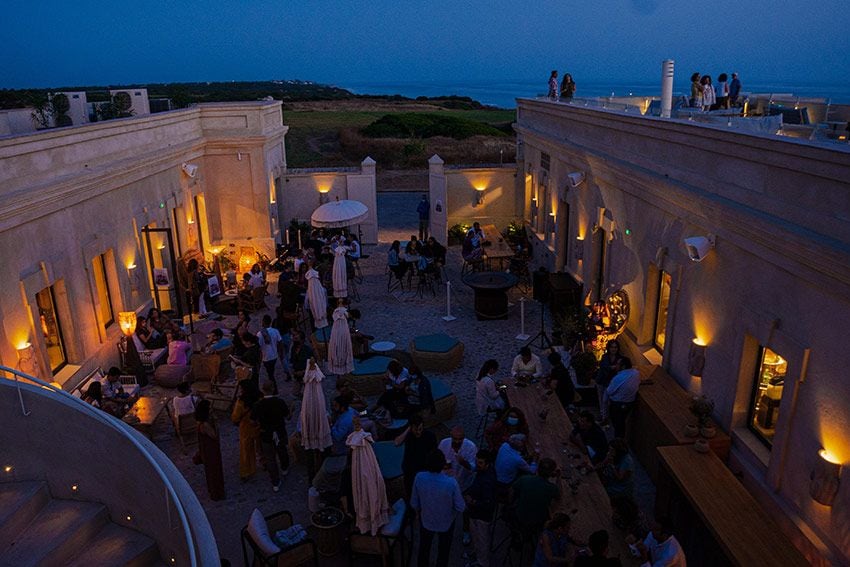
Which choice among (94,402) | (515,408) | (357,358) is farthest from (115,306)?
(515,408)

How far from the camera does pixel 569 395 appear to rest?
32.3 ft

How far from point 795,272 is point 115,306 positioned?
12.2 m

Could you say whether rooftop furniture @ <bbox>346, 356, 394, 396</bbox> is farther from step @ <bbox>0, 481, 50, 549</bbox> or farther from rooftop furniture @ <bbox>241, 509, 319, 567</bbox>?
step @ <bbox>0, 481, 50, 549</bbox>

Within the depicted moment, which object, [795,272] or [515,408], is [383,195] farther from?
[795,272]

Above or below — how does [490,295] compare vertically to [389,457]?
below

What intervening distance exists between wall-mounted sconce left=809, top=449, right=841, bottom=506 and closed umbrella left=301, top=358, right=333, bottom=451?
18.9 ft

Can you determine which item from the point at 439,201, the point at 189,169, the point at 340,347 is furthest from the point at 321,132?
the point at 340,347

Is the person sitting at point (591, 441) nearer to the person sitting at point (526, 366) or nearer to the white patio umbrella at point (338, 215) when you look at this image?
the person sitting at point (526, 366)

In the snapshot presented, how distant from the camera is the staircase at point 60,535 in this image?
522 cm

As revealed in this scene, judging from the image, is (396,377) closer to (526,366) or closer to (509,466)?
(526,366)

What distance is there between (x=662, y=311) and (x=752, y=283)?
339 cm

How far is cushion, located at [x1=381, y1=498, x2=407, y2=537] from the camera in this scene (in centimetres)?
717

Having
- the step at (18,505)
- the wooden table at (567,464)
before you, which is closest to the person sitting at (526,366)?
the wooden table at (567,464)

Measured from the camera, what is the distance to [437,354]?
12.4 meters
